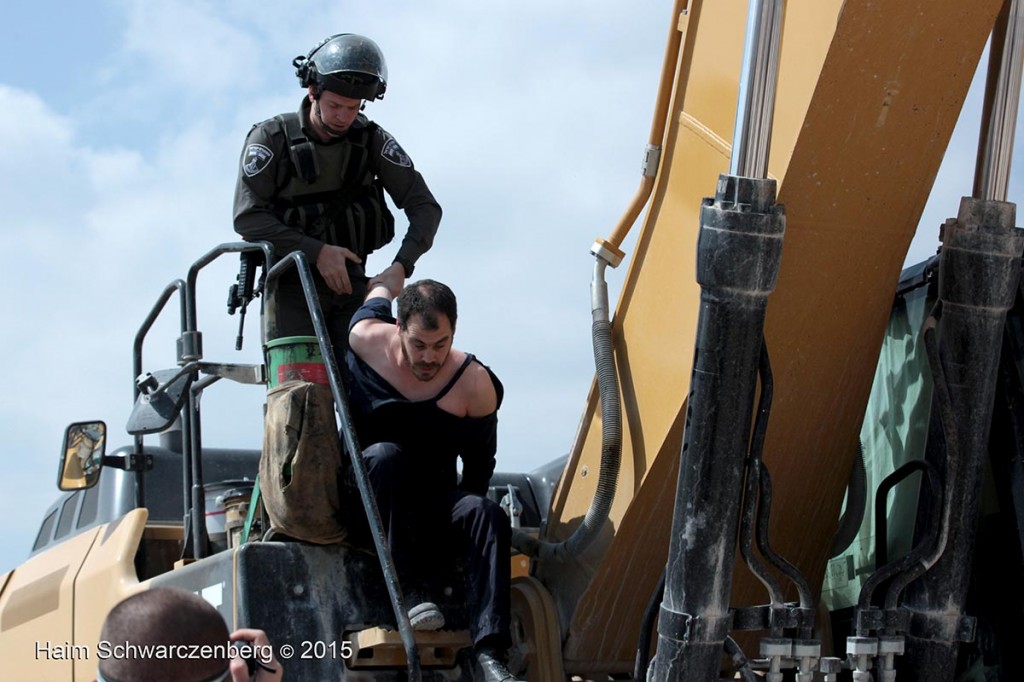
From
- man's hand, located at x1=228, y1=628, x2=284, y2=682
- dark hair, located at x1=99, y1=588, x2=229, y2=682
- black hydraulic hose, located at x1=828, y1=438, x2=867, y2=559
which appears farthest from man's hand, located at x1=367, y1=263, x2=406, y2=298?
dark hair, located at x1=99, y1=588, x2=229, y2=682

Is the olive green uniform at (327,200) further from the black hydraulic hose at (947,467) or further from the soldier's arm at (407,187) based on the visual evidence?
the black hydraulic hose at (947,467)

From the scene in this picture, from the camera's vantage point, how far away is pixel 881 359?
4.47 metres

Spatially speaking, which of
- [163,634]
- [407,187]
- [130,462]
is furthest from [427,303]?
[163,634]

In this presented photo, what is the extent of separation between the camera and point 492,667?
402 cm

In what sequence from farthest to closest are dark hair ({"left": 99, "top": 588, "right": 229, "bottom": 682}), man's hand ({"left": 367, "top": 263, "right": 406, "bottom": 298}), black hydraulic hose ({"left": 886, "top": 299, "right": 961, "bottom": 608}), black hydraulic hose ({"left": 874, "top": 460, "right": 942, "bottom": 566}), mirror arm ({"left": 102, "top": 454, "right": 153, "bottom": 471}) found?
mirror arm ({"left": 102, "top": 454, "right": 153, "bottom": 471}) → man's hand ({"left": 367, "top": 263, "right": 406, "bottom": 298}) → black hydraulic hose ({"left": 874, "top": 460, "right": 942, "bottom": 566}) → black hydraulic hose ({"left": 886, "top": 299, "right": 961, "bottom": 608}) → dark hair ({"left": 99, "top": 588, "right": 229, "bottom": 682})

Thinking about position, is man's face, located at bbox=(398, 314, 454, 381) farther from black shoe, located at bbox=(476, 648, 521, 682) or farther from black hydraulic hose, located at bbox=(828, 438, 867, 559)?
black hydraulic hose, located at bbox=(828, 438, 867, 559)

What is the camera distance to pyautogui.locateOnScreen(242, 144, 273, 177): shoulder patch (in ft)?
16.6

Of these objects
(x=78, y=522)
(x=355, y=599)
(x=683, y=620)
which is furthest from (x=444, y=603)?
(x=78, y=522)

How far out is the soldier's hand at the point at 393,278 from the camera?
491cm

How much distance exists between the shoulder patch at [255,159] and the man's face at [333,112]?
21 cm

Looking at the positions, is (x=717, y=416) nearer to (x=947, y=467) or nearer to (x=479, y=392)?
(x=947, y=467)

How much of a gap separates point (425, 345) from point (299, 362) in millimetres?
384

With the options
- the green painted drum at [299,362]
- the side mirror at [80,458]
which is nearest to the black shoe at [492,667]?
the green painted drum at [299,362]

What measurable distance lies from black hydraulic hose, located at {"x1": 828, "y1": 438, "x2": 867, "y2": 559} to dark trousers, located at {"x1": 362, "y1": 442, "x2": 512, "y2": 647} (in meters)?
0.95
